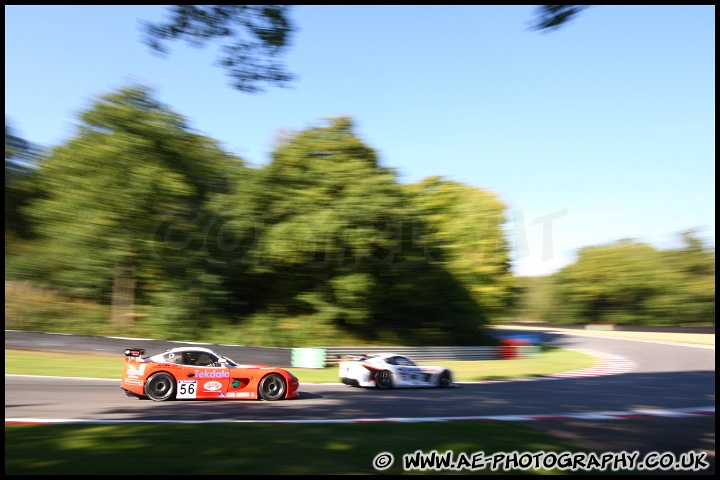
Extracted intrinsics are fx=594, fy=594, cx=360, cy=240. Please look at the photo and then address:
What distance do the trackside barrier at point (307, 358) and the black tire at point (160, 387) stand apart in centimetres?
957

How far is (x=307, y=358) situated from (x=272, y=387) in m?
8.99

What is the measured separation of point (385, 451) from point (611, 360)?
73.8ft

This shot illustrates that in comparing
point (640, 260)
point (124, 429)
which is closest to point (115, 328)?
point (124, 429)

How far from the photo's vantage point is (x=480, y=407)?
11.7 metres

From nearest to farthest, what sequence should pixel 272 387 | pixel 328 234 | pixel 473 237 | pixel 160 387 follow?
pixel 160 387
pixel 272 387
pixel 328 234
pixel 473 237

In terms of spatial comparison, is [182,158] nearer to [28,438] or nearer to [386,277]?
[386,277]

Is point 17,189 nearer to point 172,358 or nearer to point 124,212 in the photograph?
point 124,212

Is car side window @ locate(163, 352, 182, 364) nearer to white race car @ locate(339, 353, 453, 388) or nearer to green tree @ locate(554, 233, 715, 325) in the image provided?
white race car @ locate(339, 353, 453, 388)

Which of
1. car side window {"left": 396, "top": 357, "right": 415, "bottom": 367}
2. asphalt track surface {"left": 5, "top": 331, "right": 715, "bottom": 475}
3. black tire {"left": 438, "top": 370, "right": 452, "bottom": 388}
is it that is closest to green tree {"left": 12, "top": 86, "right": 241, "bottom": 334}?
asphalt track surface {"left": 5, "top": 331, "right": 715, "bottom": 475}

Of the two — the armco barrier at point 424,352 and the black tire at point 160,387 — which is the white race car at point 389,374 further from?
the armco barrier at point 424,352

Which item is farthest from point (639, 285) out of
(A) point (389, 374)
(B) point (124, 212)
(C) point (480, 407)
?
(C) point (480, 407)

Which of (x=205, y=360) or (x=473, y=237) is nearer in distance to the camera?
(x=205, y=360)

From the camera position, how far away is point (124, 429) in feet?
25.8

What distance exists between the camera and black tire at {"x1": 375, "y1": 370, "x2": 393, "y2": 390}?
1466 centimetres
